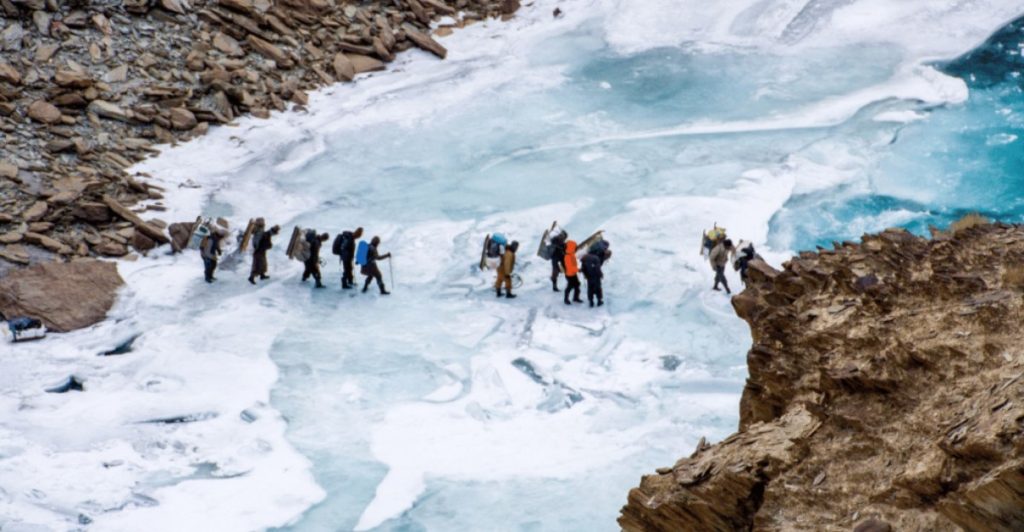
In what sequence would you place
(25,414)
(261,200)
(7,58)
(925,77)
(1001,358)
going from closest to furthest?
1. (1001,358)
2. (25,414)
3. (261,200)
4. (7,58)
5. (925,77)

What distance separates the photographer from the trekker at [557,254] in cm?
1811

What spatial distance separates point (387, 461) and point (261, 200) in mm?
8854

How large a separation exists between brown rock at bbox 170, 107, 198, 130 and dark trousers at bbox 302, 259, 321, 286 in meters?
6.31

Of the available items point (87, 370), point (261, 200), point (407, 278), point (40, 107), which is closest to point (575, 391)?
point (407, 278)

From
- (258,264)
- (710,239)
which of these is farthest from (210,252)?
(710,239)

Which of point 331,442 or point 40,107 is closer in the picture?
point 331,442

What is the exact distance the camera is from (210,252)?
61.2ft

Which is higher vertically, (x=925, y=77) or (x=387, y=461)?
(x=925, y=77)

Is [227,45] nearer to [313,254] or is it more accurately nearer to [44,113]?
[44,113]

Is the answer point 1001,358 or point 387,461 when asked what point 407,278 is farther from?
point 1001,358

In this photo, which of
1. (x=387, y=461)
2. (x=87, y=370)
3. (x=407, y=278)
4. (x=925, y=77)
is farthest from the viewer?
(x=925, y=77)

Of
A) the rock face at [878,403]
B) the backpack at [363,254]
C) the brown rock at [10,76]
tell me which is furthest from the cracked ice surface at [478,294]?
the rock face at [878,403]

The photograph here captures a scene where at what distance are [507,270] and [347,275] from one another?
267cm

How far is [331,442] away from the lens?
14453 mm
